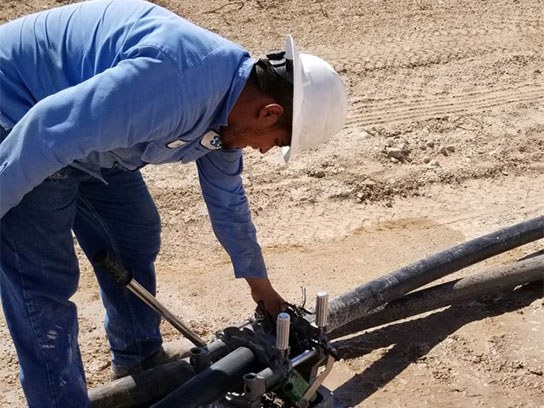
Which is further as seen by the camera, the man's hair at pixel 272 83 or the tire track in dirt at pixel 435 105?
Answer: the tire track in dirt at pixel 435 105

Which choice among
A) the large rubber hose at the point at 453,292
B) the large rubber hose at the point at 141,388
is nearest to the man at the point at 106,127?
the large rubber hose at the point at 141,388

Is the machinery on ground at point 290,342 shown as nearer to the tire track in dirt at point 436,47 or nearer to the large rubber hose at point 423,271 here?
the large rubber hose at point 423,271

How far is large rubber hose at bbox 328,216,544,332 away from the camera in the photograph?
391 centimetres

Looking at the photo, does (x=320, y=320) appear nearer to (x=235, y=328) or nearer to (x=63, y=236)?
(x=235, y=328)

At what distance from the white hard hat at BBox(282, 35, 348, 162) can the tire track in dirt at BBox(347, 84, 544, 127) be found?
127 inches

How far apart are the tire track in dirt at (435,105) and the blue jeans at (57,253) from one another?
10.3 ft

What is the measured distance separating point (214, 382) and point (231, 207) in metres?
0.74

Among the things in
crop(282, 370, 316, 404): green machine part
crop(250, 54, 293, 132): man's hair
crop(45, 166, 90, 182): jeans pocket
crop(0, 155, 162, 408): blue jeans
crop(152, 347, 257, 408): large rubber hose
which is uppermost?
crop(250, 54, 293, 132): man's hair

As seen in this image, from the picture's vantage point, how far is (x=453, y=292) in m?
4.39

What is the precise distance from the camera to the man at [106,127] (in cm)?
264

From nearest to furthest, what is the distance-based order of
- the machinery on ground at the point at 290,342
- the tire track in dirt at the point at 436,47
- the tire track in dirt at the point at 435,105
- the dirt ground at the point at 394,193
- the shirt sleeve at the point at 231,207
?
the machinery on ground at the point at 290,342, the shirt sleeve at the point at 231,207, the dirt ground at the point at 394,193, the tire track in dirt at the point at 435,105, the tire track in dirt at the point at 436,47

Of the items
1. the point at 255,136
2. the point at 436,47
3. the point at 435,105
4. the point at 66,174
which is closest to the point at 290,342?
the point at 255,136

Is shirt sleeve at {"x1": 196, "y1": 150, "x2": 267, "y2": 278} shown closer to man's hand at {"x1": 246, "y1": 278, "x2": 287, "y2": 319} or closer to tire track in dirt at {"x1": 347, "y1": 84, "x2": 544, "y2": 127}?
man's hand at {"x1": 246, "y1": 278, "x2": 287, "y2": 319}

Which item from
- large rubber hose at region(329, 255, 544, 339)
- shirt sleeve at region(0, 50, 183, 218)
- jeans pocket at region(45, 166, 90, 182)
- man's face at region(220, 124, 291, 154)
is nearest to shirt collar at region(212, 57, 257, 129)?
man's face at region(220, 124, 291, 154)
